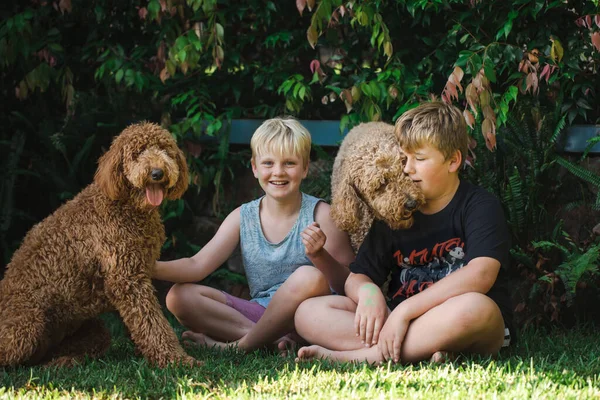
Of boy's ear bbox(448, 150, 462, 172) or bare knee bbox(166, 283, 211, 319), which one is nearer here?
boy's ear bbox(448, 150, 462, 172)

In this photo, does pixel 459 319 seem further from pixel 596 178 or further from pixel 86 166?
pixel 86 166

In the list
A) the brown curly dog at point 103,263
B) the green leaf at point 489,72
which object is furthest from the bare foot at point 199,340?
the green leaf at point 489,72

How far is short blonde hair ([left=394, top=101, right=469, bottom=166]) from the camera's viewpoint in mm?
3420

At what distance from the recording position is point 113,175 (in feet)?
10.8

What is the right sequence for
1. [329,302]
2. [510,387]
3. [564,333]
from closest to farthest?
[510,387], [329,302], [564,333]

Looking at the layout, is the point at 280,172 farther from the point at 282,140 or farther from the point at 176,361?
the point at 176,361

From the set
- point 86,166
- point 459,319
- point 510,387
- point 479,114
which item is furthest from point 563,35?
point 86,166

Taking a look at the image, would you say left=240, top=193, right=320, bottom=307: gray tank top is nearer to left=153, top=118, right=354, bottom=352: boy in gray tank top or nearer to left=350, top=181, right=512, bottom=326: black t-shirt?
left=153, top=118, right=354, bottom=352: boy in gray tank top

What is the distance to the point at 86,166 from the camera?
18.6 ft

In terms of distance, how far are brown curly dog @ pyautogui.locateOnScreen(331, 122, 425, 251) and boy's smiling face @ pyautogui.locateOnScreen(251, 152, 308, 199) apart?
28 cm

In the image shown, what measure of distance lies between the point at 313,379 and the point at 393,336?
454 mm

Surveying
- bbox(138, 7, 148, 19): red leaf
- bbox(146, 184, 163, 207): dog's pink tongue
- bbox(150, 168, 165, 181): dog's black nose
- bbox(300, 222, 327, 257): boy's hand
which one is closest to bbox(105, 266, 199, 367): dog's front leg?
bbox(146, 184, 163, 207): dog's pink tongue

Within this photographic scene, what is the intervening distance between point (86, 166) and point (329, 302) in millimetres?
2806

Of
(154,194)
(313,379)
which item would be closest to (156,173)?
(154,194)
